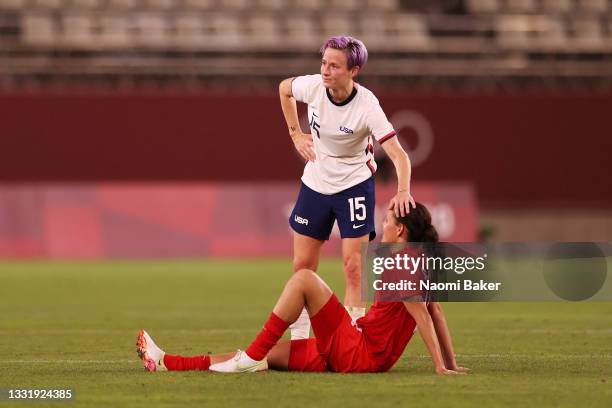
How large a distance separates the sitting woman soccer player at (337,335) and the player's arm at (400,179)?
0.18ft

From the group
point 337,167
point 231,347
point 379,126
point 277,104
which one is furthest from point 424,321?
point 277,104

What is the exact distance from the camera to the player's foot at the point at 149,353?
8.41 m

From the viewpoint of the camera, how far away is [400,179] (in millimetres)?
8523

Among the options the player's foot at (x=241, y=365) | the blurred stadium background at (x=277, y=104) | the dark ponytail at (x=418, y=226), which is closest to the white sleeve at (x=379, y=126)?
the dark ponytail at (x=418, y=226)

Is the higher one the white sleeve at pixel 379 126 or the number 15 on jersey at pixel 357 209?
the white sleeve at pixel 379 126

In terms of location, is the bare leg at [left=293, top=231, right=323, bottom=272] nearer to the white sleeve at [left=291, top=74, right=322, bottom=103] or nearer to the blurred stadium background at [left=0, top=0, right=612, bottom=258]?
the white sleeve at [left=291, top=74, right=322, bottom=103]

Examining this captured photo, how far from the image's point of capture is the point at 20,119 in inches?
974

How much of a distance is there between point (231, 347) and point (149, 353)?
2.11m

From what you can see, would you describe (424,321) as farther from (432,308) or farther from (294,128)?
(294,128)

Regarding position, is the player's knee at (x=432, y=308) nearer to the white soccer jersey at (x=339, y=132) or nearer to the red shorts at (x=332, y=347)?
the red shorts at (x=332, y=347)

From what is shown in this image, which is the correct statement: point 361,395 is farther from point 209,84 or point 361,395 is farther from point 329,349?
point 209,84

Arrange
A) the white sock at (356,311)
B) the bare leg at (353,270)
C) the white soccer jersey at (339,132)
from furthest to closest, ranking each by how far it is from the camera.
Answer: the bare leg at (353,270)
the white sock at (356,311)
the white soccer jersey at (339,132)

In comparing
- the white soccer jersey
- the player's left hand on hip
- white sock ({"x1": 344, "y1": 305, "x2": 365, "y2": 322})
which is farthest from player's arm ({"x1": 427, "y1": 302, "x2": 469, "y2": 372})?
the white soccer jersey

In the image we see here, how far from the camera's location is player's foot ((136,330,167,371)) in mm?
8406
